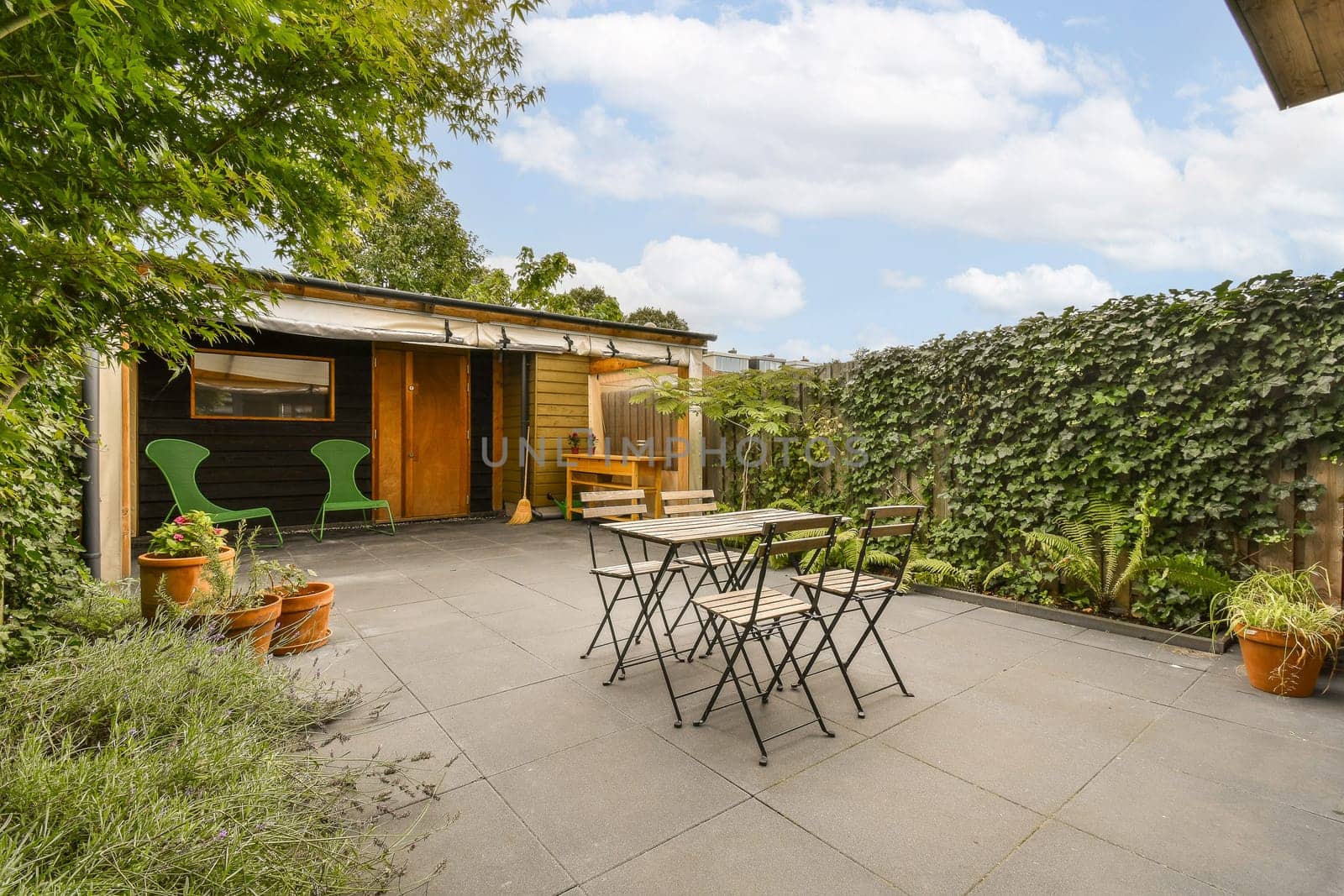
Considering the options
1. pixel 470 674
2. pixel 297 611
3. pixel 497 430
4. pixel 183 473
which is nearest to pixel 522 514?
pixel 497 430

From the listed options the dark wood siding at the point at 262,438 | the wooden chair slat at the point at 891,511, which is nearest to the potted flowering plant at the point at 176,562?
the wooden chair slat at the point at 891,511

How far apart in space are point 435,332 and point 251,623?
3520 mm

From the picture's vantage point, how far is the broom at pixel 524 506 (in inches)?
311

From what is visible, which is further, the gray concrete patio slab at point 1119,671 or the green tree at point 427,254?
the green tree at point 427,254

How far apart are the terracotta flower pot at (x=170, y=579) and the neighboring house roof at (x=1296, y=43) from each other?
15.7 ft

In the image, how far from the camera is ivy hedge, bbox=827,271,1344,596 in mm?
3129

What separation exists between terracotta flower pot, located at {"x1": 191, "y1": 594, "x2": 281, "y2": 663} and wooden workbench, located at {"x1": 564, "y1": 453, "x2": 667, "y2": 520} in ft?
13.2

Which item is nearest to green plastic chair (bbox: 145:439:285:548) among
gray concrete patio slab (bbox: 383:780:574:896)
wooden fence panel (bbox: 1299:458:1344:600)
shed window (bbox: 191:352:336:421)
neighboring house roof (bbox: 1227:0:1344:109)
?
shed window (bbox: 191:352:336:421)

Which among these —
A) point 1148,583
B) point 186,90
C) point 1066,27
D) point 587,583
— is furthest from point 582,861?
point 1066,27

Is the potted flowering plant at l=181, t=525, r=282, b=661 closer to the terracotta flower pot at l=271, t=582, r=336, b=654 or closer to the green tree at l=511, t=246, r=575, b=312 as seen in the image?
the terracotta flower pot at l=271, t=582, r=336, b=654

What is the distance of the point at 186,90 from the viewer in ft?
5.07

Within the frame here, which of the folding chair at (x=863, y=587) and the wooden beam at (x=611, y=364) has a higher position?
the wooden beam at (x=611, y=364)

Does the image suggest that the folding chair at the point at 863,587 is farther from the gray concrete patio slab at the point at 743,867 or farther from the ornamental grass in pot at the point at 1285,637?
the ornamental grass in pot at the point at 1285,637

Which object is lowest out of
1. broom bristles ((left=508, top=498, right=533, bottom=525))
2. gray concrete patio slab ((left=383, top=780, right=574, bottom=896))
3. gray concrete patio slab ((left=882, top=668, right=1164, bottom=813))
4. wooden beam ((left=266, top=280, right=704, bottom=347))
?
gray concrete patio slab ((left=882, top=668, right=1164, bottom=813))
